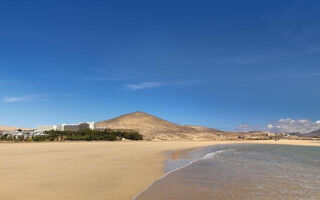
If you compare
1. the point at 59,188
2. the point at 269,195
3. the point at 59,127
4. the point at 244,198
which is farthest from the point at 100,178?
the point at 59,127

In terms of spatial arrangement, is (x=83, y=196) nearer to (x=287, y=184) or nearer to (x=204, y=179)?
(x=204, y=179)

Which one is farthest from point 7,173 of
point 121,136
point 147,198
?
point 121,136

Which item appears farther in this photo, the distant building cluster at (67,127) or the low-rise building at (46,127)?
the low-rise building at (46,127)

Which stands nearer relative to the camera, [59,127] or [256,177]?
[256,177]

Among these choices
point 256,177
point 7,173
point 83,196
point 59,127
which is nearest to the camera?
point 83,196

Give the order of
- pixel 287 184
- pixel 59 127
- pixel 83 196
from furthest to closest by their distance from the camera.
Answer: pixel 59 127, pixel 287 184, pixel 83 196

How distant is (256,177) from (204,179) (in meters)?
3.40

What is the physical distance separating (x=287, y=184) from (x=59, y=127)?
140328mm

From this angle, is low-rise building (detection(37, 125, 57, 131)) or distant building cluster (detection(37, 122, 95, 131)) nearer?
distant building cluster (detection(37, 122, 95, 131))

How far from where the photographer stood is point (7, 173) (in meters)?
14.5

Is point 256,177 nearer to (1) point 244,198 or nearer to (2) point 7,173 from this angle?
(1) point 244,198

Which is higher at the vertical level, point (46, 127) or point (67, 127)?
point (46, 127)

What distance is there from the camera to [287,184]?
13617mm

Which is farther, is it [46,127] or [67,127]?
[46,127]
